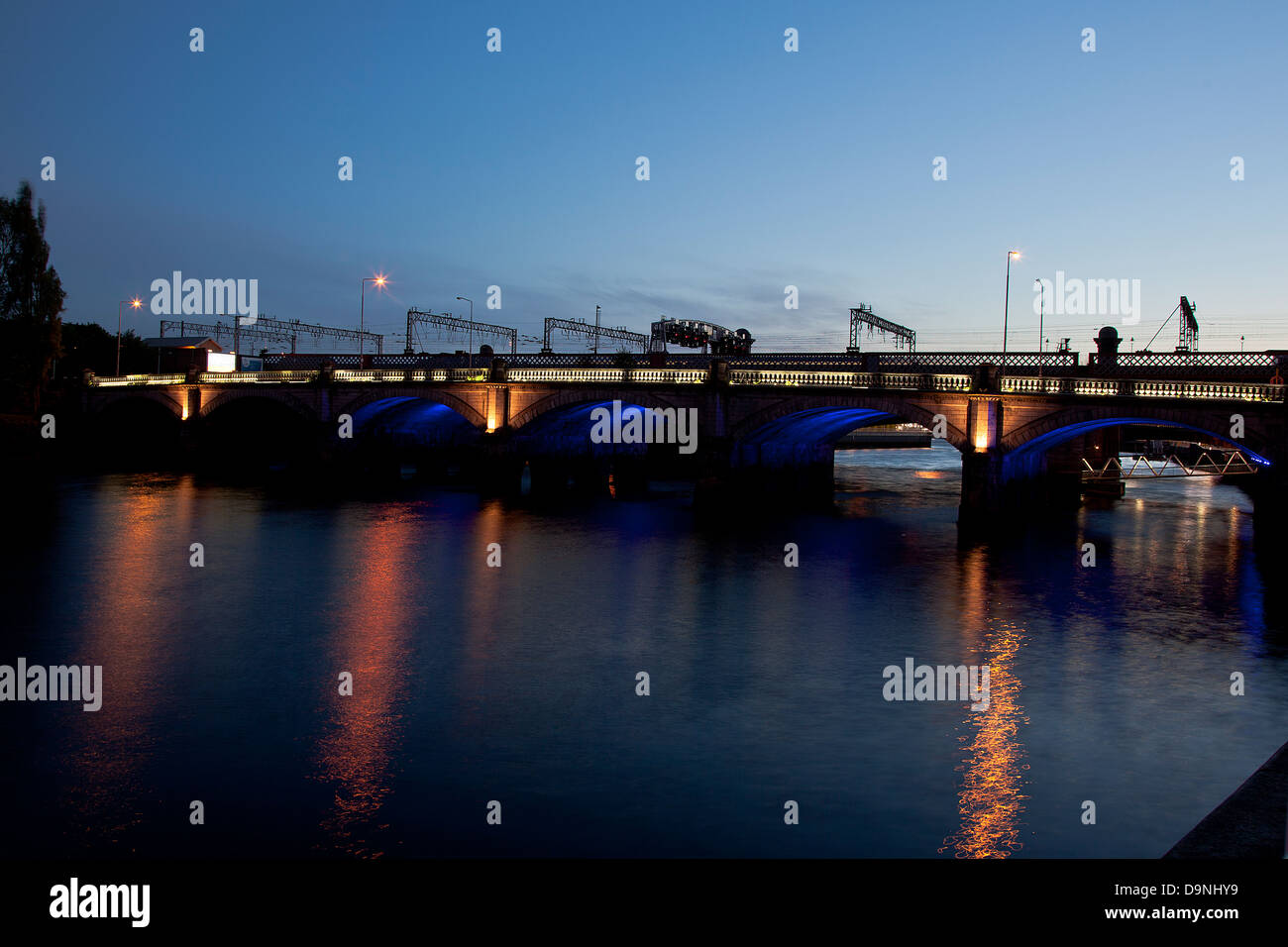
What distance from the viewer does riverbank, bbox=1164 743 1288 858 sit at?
977 centimetres

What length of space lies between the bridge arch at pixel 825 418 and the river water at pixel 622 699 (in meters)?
9.97

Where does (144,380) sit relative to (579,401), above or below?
above

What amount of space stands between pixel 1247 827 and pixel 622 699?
1100 cm

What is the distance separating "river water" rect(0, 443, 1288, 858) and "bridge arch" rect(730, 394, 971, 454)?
9.97 meters

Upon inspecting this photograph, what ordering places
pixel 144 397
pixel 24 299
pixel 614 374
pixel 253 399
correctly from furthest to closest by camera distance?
pixel 144 397 → pixel 253 399 → pixel 24 299 → pixel 614 374

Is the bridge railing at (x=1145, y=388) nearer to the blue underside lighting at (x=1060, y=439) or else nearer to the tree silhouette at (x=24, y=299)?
the blue underside lighting at (x=1060, y=439)

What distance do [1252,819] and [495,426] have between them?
5884 centimetres

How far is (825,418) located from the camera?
60438 millimetres

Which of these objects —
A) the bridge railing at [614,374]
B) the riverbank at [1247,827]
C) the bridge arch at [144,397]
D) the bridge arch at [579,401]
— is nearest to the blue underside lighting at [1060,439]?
the bridge railing at [614,374]

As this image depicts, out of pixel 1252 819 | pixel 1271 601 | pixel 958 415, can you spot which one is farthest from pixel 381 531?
pixel 1252 819

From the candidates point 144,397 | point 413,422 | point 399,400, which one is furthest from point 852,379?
point 144,397

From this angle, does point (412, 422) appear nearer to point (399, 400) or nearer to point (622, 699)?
point (399, 400)

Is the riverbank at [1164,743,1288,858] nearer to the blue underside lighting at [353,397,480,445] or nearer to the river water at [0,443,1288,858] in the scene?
the river water at [0,443,1288,858]

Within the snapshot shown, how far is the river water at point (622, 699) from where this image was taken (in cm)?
1290
